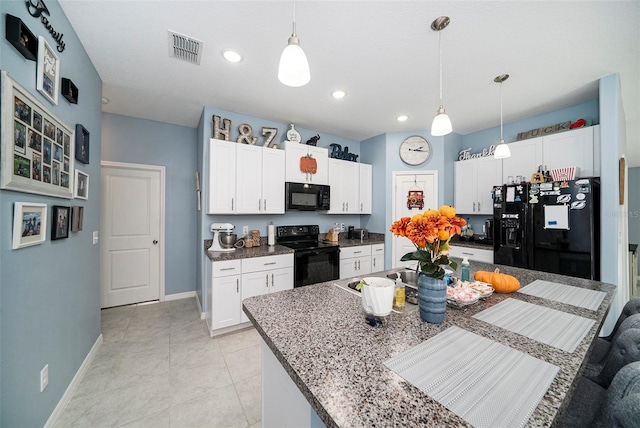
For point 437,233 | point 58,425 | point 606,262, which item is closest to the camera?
point 437,233

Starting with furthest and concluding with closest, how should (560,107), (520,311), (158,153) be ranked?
(158,153) < (560,107) < (520,311)

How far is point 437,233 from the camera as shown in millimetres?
1018

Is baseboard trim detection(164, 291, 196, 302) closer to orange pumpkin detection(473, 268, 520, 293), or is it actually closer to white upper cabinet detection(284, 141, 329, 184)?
white upper cabinet detection(284, 141, 329, 184)

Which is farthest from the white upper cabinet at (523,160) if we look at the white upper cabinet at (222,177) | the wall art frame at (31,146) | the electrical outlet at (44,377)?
the electrical outlet at (44,377)

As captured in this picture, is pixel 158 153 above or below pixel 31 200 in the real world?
above

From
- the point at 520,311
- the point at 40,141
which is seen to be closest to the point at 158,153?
the point at 40,141

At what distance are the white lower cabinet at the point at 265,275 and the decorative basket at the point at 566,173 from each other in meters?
3.25

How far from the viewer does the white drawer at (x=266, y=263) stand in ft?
8.84

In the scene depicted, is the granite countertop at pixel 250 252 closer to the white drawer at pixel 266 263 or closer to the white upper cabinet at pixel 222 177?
the white drawer at pixel 266 263

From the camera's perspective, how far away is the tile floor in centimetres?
161

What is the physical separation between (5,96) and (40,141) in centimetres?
36

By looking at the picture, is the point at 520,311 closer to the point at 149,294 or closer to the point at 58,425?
the point at 58,425

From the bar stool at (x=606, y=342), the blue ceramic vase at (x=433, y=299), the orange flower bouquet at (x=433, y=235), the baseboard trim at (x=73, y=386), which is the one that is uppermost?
the orange flower bouquet at (x=433, y=235)

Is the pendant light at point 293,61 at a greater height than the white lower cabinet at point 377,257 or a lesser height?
greater
